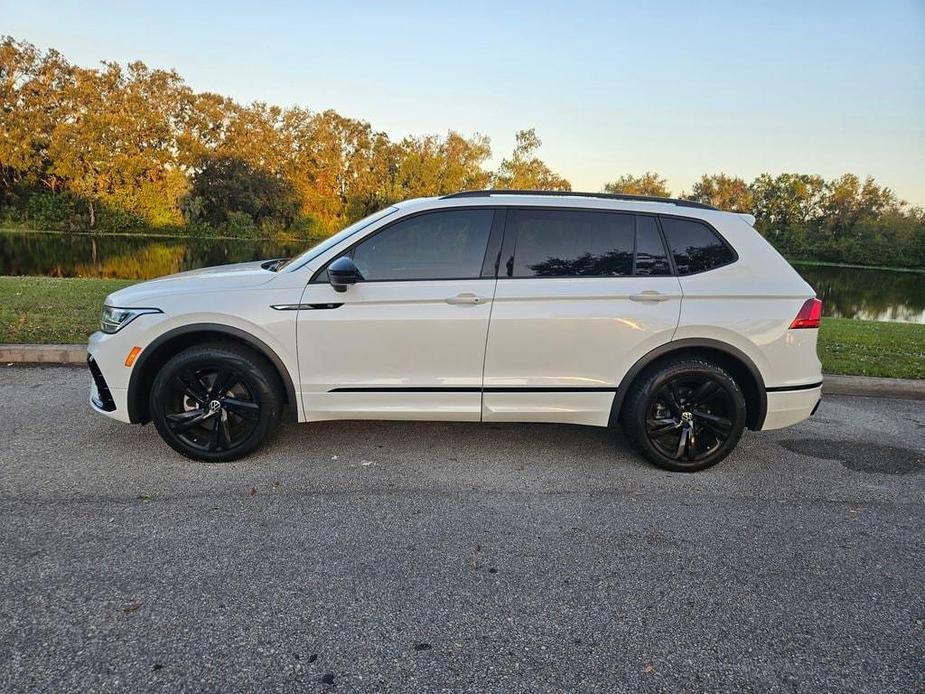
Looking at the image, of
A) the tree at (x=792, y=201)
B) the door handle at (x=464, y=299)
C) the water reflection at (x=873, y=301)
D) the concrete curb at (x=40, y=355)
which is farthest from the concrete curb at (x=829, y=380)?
the tree at (x=792, y=201)

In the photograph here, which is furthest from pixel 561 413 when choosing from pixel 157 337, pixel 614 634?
pixel 157 337

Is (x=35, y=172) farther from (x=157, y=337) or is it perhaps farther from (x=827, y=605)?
(x=827, y=605)

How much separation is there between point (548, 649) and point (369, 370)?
2.02m

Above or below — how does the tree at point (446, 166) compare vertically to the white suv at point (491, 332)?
above

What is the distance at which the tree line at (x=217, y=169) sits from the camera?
48.8 m

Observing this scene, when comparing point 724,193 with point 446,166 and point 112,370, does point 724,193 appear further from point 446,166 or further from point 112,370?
point 112,370

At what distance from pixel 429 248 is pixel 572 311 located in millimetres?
998

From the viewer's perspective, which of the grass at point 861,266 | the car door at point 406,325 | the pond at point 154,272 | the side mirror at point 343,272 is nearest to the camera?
the side mirror at point 343,272

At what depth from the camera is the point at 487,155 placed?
5403 centimetres

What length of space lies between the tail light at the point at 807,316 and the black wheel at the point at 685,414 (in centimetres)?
55

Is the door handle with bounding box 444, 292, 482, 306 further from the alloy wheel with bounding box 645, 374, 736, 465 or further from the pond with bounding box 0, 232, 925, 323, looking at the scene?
the pond with bounding box 0, 232, 925, 323

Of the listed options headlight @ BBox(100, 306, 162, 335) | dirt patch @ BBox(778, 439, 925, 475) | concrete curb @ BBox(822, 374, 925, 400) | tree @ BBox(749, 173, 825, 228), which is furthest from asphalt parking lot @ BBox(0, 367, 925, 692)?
tree @ BBox(749, 173, 825, 228)

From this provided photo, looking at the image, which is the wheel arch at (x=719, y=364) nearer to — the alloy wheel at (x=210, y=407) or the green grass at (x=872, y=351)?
the alloy wheel at (x=210, y=407)

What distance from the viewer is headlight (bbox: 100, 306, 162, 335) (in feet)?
12.1
